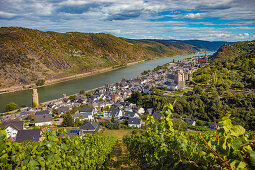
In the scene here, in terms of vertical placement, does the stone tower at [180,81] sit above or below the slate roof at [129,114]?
above

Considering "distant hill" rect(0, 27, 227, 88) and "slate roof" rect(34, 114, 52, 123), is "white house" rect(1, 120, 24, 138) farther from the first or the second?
"distant hill" rect(0, 27, 227, 88)

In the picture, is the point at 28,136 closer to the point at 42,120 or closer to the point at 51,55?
the point at 42,120

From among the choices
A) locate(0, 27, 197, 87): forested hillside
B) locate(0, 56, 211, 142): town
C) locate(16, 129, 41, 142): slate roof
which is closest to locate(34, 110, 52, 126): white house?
locate(0, 56, 211, 142): town

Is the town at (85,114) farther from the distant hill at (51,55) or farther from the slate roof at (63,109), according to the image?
the distant hill at (51,55)

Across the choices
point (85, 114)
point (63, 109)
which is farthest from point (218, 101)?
point (63, 109)

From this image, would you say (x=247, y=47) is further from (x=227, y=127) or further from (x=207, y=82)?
(x=227, y=127)

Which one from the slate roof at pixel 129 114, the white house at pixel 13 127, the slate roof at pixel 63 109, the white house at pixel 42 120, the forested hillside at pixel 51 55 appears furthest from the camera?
the forested hillside at pixel 51 55

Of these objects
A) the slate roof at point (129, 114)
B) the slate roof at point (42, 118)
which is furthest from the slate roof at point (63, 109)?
the slate roof at point (129, 114)
